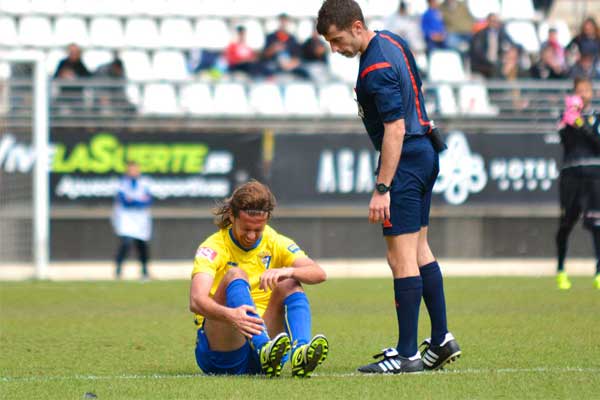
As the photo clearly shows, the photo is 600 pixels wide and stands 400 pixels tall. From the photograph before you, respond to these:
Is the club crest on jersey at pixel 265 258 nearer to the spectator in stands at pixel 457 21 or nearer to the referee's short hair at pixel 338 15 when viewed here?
A: the referee's short hair at pixel 338 15

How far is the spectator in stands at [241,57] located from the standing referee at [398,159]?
49.8 ft

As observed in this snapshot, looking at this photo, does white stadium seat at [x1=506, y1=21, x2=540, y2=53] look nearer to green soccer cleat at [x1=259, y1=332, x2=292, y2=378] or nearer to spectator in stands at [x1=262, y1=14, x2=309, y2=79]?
spectator in stands at [x1=262, y1=14, x2=309, y2=79]

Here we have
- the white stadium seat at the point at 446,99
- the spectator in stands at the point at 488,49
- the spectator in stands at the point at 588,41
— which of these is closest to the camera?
the white stadium seat at the point at 446,99

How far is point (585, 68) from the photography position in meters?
21.6

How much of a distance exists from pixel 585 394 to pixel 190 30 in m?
18.9

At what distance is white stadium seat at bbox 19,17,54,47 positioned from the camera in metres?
23.7

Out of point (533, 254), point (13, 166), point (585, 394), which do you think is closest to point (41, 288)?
point (13, 166)

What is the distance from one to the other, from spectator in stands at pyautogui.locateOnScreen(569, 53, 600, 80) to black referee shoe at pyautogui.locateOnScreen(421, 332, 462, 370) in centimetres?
1511

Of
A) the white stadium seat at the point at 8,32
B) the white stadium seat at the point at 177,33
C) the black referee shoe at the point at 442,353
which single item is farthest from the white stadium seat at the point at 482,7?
the black referee shoe at the point at 442,353

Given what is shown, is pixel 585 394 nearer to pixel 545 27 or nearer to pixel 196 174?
pixel 196 174

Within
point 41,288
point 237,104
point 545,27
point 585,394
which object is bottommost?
point 41,288

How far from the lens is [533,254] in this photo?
19.6m

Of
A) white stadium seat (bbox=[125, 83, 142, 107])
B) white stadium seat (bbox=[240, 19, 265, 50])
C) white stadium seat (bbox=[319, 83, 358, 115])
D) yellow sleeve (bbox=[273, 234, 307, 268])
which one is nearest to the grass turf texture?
yellow sleeve (bbox=[273, 234, 307, 268])

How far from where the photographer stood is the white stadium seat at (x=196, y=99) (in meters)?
20.5
